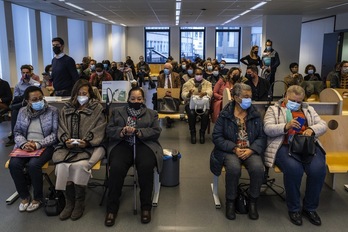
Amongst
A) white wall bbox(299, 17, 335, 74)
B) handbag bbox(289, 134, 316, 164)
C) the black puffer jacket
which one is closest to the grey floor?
the black puffer jacket

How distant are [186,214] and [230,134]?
0.88m

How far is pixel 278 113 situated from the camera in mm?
3258

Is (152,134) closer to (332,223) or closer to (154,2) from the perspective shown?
(332,223)

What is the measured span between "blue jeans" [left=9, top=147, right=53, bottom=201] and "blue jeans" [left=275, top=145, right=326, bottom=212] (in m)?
2.31

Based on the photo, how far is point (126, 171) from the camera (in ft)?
10.2

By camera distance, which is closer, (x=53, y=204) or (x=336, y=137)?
(x=53, y=204)

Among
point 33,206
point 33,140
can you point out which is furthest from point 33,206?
point 33,140

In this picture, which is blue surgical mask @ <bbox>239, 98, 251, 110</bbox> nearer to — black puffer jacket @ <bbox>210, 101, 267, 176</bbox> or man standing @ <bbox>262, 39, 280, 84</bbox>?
black puffer jacket @ <bbox>210, 101, 267, 176</bbox>

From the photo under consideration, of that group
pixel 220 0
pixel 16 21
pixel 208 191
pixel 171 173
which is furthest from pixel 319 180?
pixel 16 21

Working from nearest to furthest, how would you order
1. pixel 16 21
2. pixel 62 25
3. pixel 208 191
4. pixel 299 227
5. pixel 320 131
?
pixel 299 227 → pixel 320 131 → pixel 208 191 → pixel 16 21 → pixel 62 25

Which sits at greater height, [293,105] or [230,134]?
[293,105]

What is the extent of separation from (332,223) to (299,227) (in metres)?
0.33

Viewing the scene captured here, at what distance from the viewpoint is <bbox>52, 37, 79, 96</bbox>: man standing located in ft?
14.8

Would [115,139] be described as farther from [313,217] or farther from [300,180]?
[313,217]
